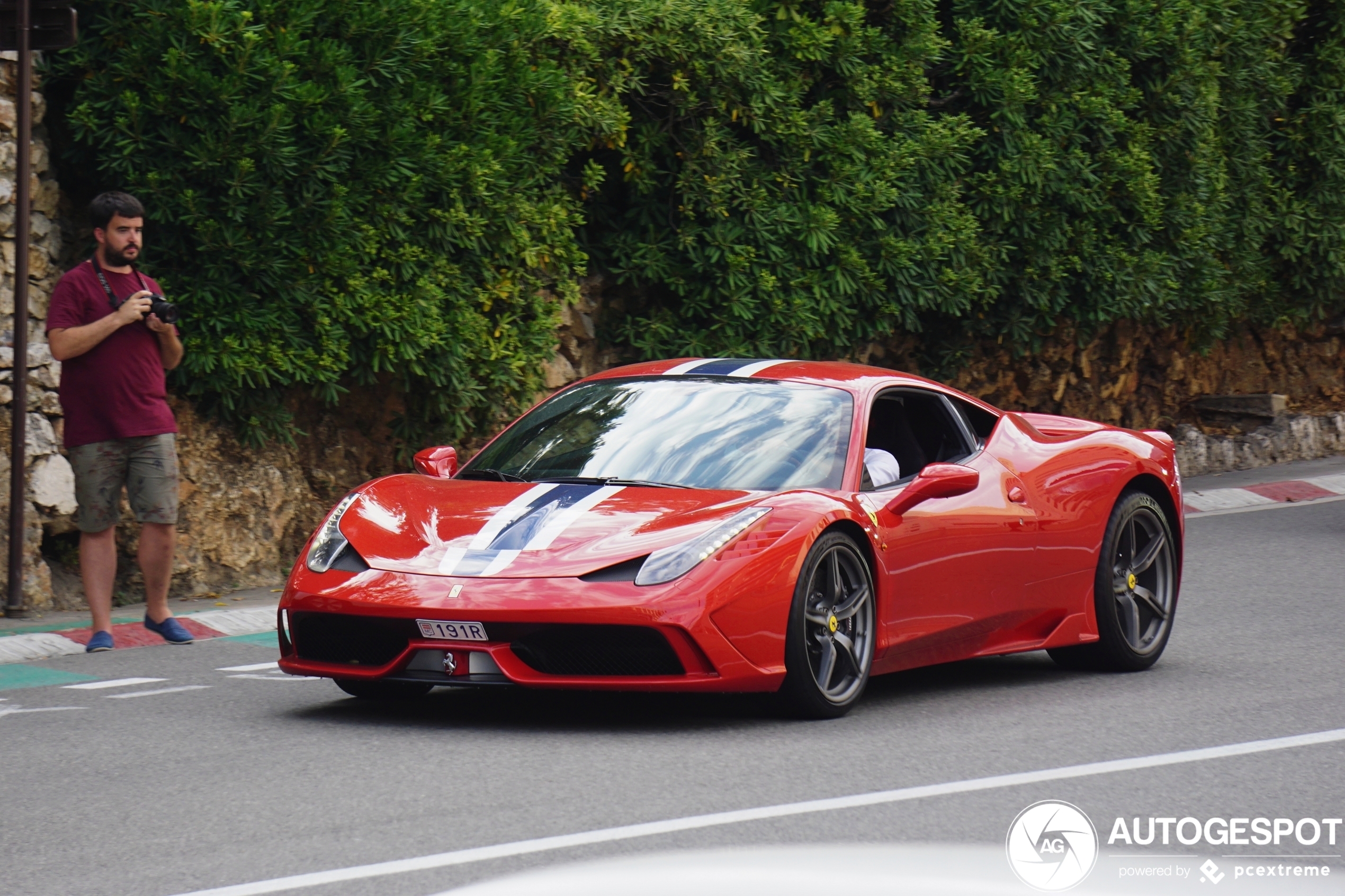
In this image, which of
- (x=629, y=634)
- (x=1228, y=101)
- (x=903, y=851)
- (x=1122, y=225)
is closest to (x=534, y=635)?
(x=629, y=634)

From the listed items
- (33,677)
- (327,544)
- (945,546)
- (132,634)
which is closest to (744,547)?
(945,546)

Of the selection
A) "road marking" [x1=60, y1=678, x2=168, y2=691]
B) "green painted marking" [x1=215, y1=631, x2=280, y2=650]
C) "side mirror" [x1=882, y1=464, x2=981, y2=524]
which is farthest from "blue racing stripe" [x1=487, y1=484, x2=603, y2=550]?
"green painted marking" [x1=215, y1=631, x2=280, y2=650]

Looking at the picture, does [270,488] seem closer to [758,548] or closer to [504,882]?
[758,548]

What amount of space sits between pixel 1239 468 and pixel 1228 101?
3.62 meters

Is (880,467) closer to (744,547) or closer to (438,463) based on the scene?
(744,547)

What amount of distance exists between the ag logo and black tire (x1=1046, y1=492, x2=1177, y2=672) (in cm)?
276

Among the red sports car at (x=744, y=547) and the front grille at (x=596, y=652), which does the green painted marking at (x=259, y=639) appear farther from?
the front grille at (x=596, y=652)

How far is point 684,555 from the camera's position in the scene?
19.7 feet

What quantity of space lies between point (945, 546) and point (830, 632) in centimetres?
83

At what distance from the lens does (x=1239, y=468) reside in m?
18.2

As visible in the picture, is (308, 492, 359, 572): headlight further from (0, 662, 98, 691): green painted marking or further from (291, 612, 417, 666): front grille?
(0, 662, 98, 691): green painted marking

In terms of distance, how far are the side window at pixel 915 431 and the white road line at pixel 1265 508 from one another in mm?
7504

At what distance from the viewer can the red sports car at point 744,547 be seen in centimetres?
594

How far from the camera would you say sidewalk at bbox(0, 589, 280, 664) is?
858 centimetres
